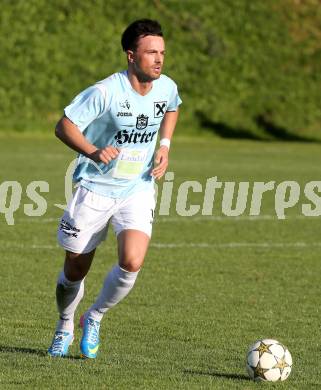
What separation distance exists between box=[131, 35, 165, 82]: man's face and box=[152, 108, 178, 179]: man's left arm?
1.77 feet

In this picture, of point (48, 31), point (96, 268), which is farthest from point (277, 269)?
point (48, 31)

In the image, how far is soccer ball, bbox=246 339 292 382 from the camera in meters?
6.94

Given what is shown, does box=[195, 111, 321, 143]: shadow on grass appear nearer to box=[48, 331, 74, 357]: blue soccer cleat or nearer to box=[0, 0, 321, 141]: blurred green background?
box=[0, 0, 321, 141]: blurred green background

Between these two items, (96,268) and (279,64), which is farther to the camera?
(279,64)

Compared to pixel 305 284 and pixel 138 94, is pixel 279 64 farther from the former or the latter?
pixel 138 94

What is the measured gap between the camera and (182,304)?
9930mm

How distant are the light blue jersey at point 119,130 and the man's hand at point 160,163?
7 cm

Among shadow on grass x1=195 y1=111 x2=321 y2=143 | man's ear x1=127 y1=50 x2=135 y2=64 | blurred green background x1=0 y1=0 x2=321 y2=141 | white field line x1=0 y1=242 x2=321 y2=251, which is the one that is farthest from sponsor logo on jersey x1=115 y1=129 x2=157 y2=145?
shadow on grass x1=195 y1=111 x2=321 y2=143

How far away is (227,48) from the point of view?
4391cm

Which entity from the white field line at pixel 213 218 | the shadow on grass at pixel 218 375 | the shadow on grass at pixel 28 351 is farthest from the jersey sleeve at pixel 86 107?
the white field line at pixel 213 218

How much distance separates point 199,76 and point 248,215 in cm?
2559

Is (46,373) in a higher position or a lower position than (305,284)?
higher

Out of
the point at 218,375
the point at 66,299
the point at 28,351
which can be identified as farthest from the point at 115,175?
the point at 218,375

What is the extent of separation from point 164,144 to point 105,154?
0.82m
